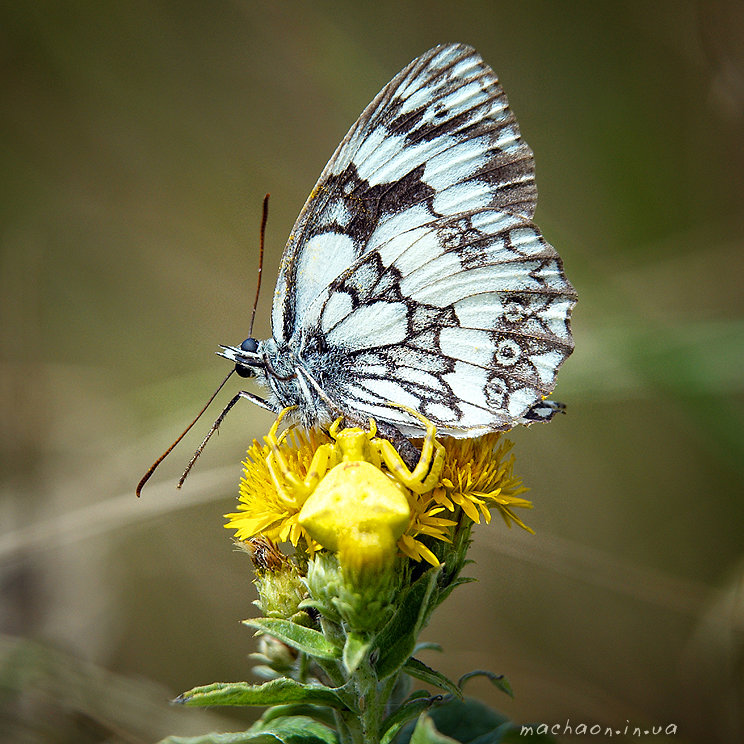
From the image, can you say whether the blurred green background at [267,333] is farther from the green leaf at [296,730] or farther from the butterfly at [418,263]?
the butterfly at [418,263]

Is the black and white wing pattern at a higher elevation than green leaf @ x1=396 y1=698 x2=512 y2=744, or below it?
higher

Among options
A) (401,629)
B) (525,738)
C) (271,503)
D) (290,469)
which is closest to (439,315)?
(290,469)

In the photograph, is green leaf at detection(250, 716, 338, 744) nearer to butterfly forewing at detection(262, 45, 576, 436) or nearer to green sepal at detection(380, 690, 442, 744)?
green sepal at detection(380, 690, 442, 744)

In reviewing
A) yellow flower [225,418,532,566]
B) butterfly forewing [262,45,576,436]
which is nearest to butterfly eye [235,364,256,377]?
butterfly forewing [262,45,576,436]

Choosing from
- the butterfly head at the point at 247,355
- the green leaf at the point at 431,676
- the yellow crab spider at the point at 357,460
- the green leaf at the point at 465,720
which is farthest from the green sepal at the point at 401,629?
the butterfly head at the point at 247,355

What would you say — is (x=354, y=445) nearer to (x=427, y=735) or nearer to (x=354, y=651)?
(x=354, y=651)

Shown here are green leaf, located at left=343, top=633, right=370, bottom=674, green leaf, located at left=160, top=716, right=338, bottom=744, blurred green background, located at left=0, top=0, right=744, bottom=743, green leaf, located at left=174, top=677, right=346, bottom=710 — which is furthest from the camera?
blurred green background, located at left=0, top=0, right=744, bottom=743
